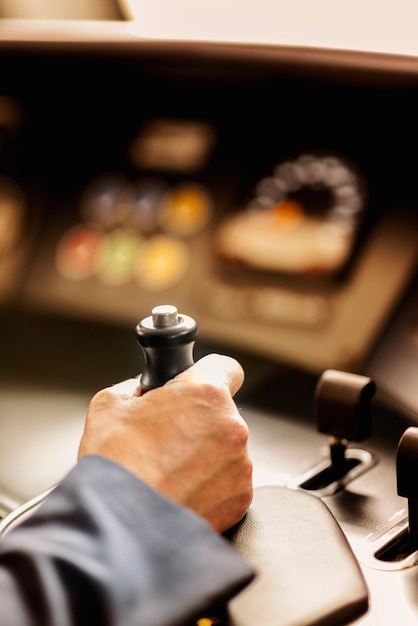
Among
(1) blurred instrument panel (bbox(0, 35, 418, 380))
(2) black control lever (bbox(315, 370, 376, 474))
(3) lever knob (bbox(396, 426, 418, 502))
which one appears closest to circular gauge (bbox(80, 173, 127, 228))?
(1) blurred instrument panel (bbox(0, 35, 418, 380))

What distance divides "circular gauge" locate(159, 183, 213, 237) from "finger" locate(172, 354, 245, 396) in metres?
0.65

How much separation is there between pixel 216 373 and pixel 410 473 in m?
0.19

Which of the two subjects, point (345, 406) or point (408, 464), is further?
point (345, 406)

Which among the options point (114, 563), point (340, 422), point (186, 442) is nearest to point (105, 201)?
point (340, 422)

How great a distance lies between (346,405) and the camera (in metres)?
0.85

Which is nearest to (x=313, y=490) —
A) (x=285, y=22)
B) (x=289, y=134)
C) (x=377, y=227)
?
(x=377, y=227)

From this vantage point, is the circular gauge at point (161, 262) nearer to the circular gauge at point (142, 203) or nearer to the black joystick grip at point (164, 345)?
the circular gauge at point (142, 203)

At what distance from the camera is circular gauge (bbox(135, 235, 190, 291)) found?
1360mm

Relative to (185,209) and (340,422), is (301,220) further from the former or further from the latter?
(340,422)

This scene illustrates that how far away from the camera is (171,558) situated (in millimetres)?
566

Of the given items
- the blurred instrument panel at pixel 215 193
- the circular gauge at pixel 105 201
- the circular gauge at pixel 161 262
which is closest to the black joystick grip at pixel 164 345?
the blurred instrument panel at pixel 215 193

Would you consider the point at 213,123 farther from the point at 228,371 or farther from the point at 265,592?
the point at 265,592

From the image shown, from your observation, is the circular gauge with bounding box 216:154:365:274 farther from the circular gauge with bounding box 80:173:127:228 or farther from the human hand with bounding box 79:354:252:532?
the human hand with bounding box 79:354:252:532

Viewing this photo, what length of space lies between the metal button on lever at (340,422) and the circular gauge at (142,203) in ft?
2.10
